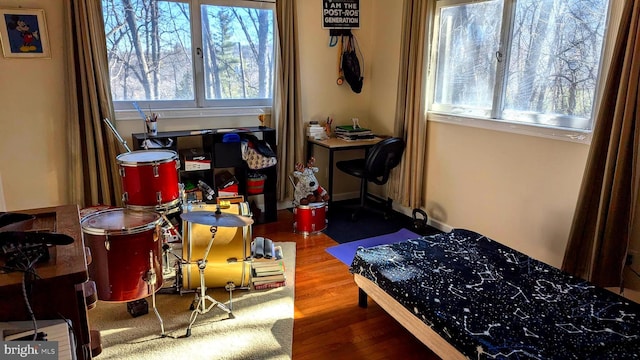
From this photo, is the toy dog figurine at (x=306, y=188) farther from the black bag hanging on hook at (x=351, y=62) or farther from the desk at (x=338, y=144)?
the black bag hanging on hook at (x=351, y=62)

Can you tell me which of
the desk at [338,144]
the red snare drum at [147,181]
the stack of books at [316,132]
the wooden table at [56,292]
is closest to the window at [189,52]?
the stack of books at [316,132]

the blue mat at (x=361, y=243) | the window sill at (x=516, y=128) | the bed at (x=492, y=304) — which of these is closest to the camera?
the bed at (x=492, y=304)

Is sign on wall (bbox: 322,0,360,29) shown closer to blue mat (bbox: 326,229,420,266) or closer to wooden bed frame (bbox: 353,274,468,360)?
blue mat (bbox: 326,229,420,266)

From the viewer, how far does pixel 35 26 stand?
307 cm

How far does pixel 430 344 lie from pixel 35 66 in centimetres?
336

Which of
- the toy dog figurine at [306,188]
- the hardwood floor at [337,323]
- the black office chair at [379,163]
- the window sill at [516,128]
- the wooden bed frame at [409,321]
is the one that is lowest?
the hardwood floor at [337,323]

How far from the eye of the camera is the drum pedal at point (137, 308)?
243 centimetres

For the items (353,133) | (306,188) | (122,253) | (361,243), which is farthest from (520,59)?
(122,253)

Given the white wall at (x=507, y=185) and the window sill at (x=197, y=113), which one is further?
the window sill at (x=197, y=113)

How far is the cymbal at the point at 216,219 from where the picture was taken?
82.7 inches

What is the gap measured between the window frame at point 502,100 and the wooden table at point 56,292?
2.75m

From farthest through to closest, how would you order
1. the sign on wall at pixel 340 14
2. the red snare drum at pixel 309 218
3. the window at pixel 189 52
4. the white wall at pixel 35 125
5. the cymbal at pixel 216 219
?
the sign on wall at pixel 340 14
the red snare drum at pixel 309 218
the window at pixel 189 52
the white wall at pixel 35 125
the cymbal at pixel 216 219

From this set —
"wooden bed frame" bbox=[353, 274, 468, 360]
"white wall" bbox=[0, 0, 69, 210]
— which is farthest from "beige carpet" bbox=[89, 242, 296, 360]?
"white wall" bbox=[0, 0, 69, 210]

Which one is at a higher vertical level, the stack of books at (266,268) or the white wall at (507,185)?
the white wall at (507,185)
